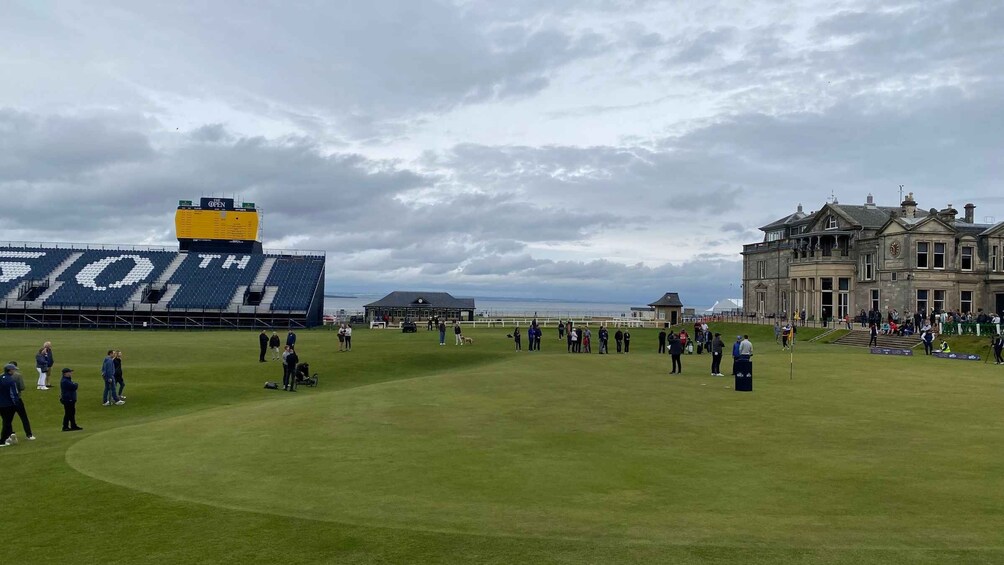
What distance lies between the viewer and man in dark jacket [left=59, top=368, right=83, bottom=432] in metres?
18.1

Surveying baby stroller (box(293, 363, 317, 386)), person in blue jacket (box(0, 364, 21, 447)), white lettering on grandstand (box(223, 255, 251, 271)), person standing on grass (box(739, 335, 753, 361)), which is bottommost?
baby stroller (box(293, 363, 317, 386))

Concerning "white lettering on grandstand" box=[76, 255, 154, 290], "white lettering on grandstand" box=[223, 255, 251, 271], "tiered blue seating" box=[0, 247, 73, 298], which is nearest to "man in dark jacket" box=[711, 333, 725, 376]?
"white lettering on grandstand" box=[223, 255, 251, 271]

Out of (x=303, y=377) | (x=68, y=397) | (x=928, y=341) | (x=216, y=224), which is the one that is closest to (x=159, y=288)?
(x=216, y=224)

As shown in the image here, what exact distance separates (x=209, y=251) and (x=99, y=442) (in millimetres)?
78814

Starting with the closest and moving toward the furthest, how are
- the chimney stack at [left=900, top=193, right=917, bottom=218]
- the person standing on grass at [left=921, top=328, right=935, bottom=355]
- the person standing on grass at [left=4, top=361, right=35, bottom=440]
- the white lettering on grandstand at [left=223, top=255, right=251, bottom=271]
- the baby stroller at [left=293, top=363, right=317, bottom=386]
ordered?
the person standing on grass at [left=4, top=361, right=35, bottom=440] → the baby stroller at [left=293, top=363, right=317, bottom=386] → the person standing on grass at [left=921, top=328, right=935, bottom=355] → the chimney stack at [left=900, top=193, right=917, bottom=218] → the white lettering on grandstand at [left=223, top=255, right=251, bottom=271]

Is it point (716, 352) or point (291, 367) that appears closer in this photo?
point (291, 367)

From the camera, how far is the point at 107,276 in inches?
3091

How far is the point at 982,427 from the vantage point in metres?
17.3

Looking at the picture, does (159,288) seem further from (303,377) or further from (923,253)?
(923,253)

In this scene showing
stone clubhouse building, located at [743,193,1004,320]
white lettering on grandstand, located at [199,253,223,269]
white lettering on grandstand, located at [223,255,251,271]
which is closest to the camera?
stone clubhouse building, located at [743,193,1004,320]

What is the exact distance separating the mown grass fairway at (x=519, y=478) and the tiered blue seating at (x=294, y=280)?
49395 millimetres

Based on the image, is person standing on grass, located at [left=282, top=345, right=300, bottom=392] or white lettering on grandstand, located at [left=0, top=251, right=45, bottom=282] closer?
person standing on grass, located at [left=282, top=345, right=300, bottom=392]

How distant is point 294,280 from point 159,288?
14.8 meters

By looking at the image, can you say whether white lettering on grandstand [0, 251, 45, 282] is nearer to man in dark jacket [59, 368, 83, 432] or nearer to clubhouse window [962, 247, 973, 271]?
man in dark jacket [59, 368, 83, 432]
